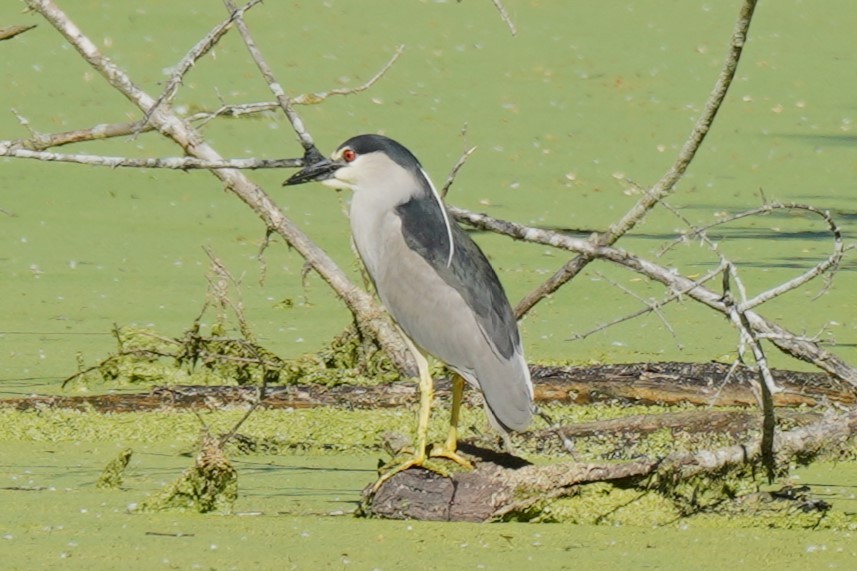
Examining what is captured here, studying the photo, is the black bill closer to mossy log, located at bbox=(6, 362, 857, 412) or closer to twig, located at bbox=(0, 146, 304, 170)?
twig, located at bbox=(0, 146, 304, 170)

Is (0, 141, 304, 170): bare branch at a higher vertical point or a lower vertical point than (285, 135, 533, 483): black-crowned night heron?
higher

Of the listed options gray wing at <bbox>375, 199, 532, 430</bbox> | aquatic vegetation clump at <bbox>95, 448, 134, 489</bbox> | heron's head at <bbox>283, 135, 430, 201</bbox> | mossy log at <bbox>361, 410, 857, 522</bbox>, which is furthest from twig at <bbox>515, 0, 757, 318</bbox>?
aquatic vegetation clump at <bbox>95, 448, 134, 489</bbox>

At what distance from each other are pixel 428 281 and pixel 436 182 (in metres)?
3.10

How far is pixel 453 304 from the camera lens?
3729mm

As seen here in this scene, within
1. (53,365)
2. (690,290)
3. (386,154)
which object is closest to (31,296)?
(53,365)

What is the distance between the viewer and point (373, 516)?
334 centimetres

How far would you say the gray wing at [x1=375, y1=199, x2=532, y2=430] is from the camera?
358 cm

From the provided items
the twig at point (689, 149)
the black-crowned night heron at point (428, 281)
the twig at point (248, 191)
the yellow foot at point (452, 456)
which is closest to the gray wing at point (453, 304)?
the black-crowned night heron at point (428, 281)

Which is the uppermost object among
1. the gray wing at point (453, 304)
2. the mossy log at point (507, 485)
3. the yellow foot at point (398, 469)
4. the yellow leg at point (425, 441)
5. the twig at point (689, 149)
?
the twig at point (689, 149)

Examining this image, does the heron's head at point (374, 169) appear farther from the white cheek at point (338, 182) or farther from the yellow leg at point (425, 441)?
the yellow leg at point (425, 441)

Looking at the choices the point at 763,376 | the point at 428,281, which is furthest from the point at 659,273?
the point at 428,281

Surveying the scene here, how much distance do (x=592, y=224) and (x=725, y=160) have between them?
1237 mm

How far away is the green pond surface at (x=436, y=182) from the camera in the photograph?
321 centimetres

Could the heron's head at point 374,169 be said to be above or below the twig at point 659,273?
Result: above
